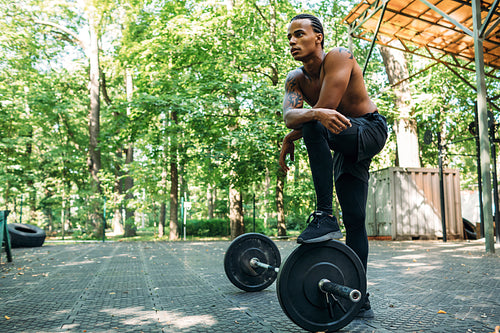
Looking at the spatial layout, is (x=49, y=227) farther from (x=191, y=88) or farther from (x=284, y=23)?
(x=284, y=23)

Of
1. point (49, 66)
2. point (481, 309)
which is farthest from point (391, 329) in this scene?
point (49, 66)

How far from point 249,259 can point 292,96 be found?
5.92 ft

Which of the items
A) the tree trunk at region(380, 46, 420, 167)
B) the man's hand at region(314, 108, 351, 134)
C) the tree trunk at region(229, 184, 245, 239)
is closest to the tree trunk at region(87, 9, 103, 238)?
the tree trunk at region(229, 184, 245, 239)

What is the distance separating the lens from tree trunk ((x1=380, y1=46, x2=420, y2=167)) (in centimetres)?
1292

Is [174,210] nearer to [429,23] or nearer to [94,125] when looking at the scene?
[94,125]

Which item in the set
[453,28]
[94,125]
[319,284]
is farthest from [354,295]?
[94,125]

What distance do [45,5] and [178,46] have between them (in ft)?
34.0

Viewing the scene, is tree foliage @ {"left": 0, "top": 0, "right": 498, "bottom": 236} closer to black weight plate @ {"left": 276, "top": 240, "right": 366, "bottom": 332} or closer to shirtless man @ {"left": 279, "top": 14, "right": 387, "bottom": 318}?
shirtless man @ {"left": 279, "top": 14, "right": 387, "bottom": 318}

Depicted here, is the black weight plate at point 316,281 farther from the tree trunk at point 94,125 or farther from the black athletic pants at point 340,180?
the tree trunk at point 94,125

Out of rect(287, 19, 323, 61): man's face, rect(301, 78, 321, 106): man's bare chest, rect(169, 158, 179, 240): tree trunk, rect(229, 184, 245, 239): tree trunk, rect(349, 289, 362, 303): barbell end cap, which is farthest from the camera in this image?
rect(169, 158, 179, 240): tree trunk

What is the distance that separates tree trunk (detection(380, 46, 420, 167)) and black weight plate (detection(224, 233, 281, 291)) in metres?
10.7

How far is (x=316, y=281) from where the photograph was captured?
2.08 m

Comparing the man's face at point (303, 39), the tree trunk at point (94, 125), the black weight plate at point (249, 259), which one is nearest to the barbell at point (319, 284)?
the man's face at point (303, 39)

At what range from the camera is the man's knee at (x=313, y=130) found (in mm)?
2164
